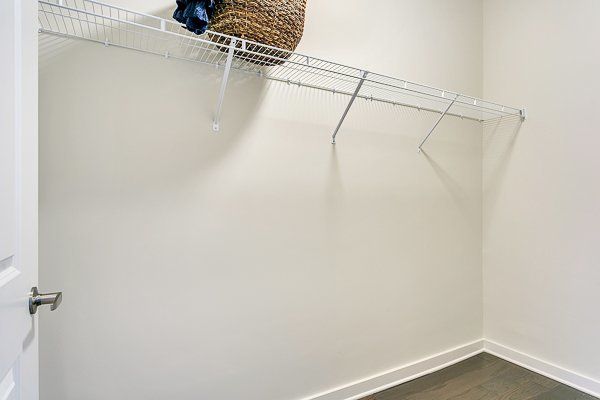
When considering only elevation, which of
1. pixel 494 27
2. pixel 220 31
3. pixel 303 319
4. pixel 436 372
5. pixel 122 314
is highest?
pixel 494 27

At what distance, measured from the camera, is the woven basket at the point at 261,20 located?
1077 millimetres

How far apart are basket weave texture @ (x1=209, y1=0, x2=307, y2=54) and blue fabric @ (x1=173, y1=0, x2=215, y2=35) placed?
0.15 ft

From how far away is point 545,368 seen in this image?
1865mm

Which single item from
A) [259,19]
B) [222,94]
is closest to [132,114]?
[222,94]

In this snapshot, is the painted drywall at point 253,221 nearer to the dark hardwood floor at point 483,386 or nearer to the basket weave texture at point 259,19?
the dark hardwood floor at point 483,386

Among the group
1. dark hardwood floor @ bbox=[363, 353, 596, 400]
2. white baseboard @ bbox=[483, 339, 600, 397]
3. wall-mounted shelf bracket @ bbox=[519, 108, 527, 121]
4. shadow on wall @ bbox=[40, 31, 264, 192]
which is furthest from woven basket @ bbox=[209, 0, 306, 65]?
white baseboard @ bbox=[483, 339, 600, 397]

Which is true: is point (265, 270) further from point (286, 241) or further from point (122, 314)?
point (122, 314)

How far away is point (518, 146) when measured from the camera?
1999 mm

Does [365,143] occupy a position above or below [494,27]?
below

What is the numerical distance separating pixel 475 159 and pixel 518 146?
0.25 m

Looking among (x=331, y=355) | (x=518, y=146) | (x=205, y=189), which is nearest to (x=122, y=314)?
(x=205, y=189)

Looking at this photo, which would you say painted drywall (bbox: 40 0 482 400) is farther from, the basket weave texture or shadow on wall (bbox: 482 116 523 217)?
the basket weave texture

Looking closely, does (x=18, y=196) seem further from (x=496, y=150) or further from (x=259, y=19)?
(x=496, y=150)

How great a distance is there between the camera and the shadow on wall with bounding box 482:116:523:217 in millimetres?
2033
